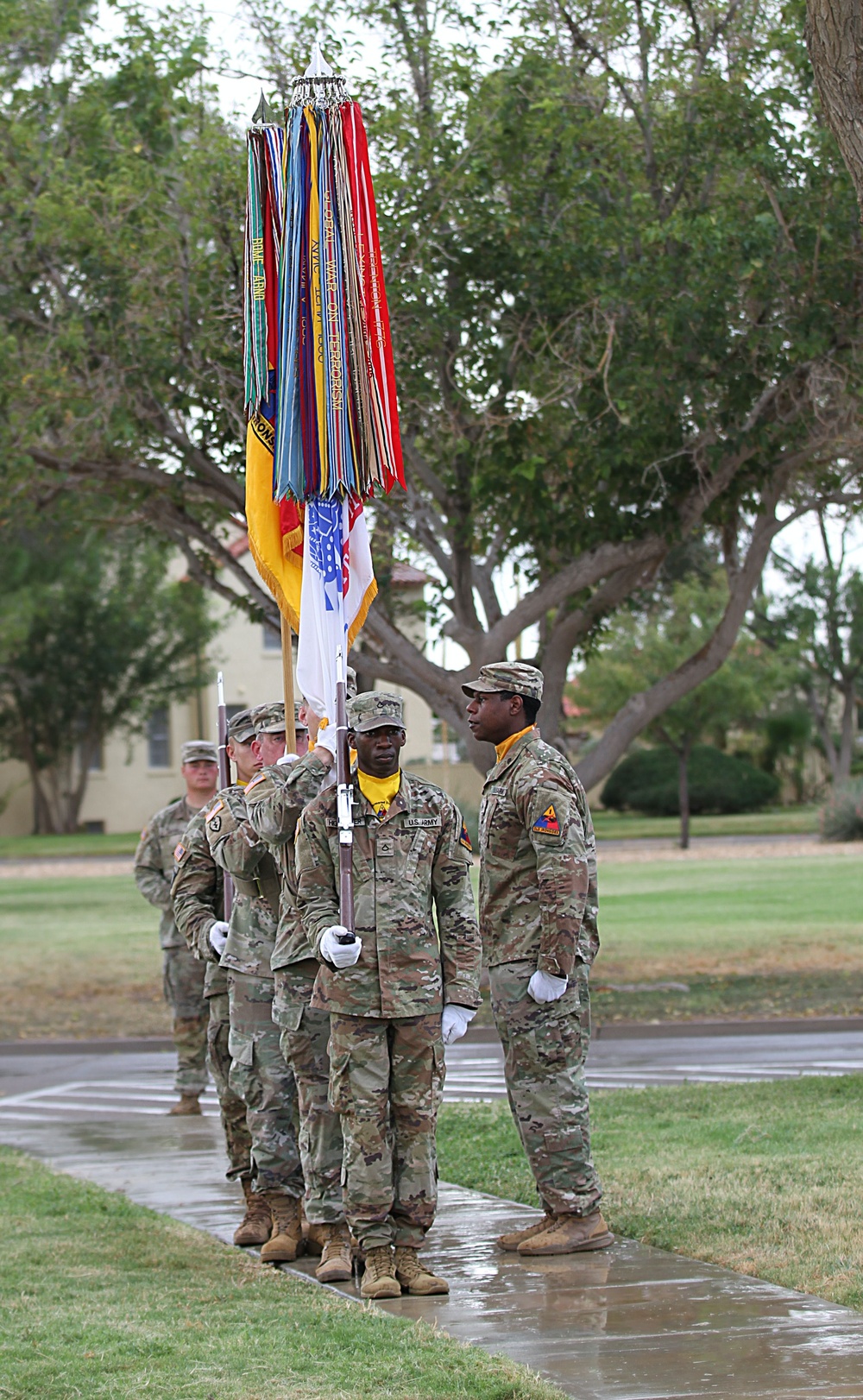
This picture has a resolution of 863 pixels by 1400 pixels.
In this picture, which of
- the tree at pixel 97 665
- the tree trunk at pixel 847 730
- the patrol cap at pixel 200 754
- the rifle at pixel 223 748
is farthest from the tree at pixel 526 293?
the tree trunk at pixel 847 730

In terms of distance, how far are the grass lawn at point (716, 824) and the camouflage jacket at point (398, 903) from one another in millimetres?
36208

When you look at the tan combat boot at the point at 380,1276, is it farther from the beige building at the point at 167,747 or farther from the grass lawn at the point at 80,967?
the beige building at the point at 167,747

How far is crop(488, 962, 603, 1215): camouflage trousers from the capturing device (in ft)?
23.6

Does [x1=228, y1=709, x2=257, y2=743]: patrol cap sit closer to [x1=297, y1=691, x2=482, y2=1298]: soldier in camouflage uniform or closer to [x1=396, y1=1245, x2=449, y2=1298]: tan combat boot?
[x1=297, y1=691, x2=482, y2=1298]: soldier in camouflage uniform

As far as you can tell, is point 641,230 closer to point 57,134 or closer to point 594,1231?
point 57,134

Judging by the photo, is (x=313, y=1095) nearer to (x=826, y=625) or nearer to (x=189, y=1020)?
(x=189, y=1020)

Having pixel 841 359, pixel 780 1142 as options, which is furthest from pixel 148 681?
pixel 780 1142

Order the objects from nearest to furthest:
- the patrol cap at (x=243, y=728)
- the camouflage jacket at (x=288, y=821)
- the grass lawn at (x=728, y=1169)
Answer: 1. the grass lawn at (x=728, y=1169)
2. the camouflage jacket at (x=288, y=821)
3. the patrol cap at (x=243, y=728)

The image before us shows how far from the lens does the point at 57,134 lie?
54.1ft

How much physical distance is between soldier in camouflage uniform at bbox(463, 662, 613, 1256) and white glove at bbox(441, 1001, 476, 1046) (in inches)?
14.6

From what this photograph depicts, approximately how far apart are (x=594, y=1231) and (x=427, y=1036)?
1193 mm

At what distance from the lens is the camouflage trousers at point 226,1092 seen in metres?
8.03

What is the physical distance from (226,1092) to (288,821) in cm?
160

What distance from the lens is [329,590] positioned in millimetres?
8195
